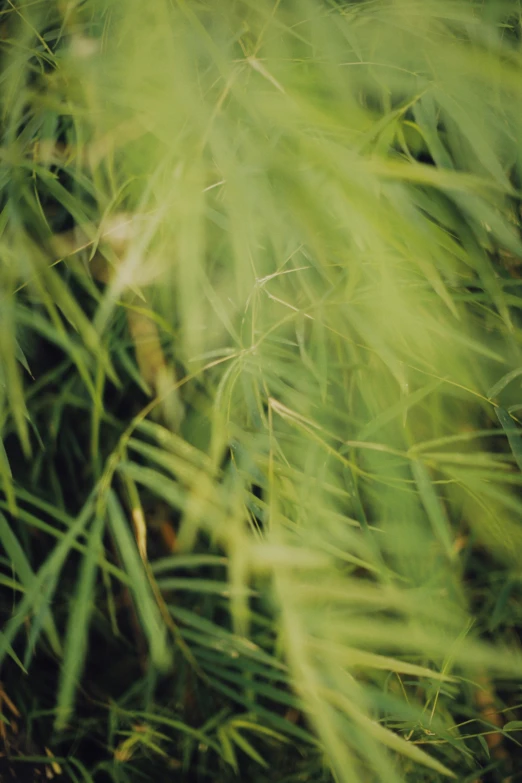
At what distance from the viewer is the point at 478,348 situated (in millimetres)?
527

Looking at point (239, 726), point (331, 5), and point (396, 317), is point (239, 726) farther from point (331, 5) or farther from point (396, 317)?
point (331, 5)

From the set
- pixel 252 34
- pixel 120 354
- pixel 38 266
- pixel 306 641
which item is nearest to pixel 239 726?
pixel 306 641

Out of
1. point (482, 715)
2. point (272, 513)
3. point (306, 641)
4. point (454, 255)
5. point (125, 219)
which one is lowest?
point (482, 715)

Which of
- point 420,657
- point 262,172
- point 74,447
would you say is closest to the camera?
point 262,172

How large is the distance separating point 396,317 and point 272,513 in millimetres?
→ 226

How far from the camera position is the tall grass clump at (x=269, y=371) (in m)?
0.51

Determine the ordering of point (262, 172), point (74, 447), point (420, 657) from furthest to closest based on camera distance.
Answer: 1. point (74, 447)
2. point (420, 657)
3. point (262, 172)

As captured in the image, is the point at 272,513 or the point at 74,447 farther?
the point at 74,447

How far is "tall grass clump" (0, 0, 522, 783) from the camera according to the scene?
1.67 ft

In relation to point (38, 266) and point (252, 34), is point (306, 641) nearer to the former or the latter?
point (38, 266)

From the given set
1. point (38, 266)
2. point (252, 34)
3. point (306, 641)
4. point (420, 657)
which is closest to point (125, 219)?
point (38, 266)

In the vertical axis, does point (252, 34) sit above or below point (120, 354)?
above

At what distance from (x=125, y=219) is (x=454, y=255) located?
35 centimetres

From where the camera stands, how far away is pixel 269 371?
607mm
